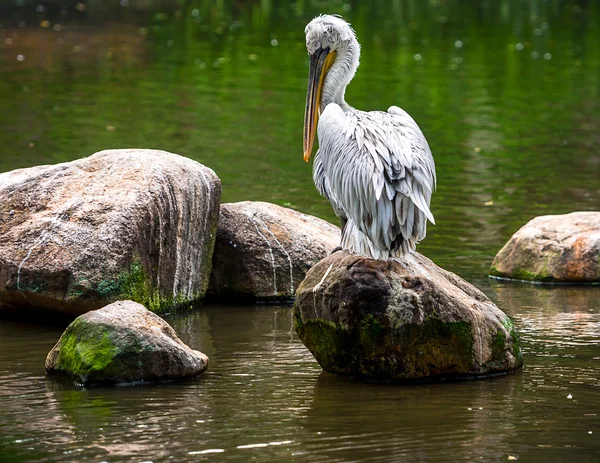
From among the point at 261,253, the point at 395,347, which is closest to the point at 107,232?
the point at 261,253

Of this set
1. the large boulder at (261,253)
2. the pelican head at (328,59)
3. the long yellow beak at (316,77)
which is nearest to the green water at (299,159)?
the large boulder at (261,253)

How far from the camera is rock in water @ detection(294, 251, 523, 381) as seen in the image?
6684 mm

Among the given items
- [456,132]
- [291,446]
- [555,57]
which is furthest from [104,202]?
[555,57]

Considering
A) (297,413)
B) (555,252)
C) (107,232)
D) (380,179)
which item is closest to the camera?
(297,413)

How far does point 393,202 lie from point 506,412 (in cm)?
146

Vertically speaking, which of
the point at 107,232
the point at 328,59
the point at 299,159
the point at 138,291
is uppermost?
the point at 328,59

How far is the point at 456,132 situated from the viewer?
687 inches

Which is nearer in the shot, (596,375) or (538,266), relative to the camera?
(596,375)

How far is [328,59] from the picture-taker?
26.8 feet

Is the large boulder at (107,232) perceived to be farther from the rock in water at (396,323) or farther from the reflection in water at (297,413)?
the rock in water at (396,323)

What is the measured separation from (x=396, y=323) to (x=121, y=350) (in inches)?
64.5

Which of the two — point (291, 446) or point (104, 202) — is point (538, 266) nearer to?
point (104, 202)

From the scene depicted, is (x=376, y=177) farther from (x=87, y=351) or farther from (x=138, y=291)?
(x=138, y=291)

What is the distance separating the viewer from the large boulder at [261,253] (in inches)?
358
